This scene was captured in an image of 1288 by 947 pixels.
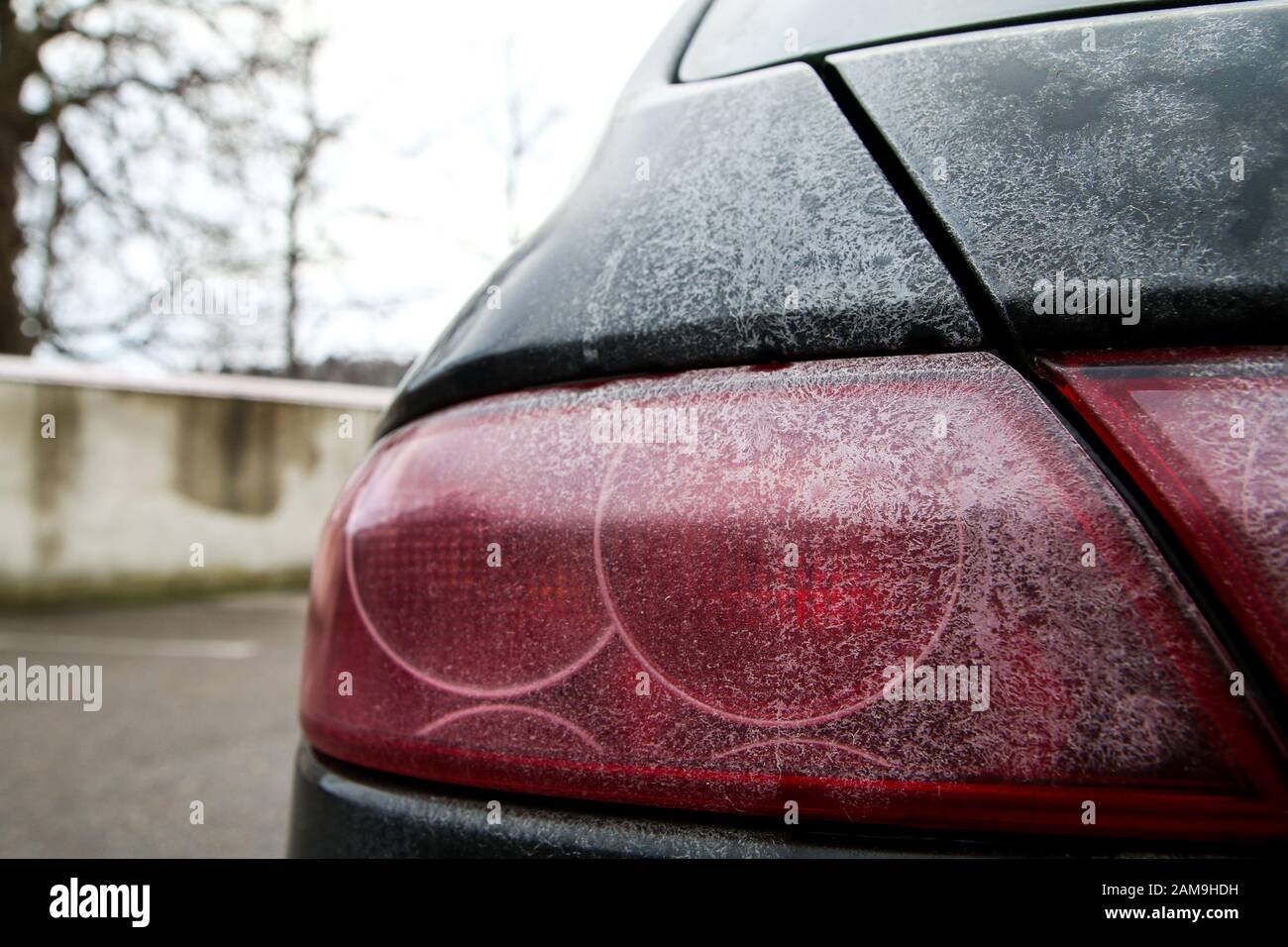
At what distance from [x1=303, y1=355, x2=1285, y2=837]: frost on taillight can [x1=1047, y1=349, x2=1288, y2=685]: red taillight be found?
3 cm

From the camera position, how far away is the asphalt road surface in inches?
109

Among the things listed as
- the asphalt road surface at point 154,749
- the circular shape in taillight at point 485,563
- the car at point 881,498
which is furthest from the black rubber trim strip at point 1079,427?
the asphalt road surface at point 154,749

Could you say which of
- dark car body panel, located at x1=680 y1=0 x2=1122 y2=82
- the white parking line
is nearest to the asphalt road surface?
the white parking line

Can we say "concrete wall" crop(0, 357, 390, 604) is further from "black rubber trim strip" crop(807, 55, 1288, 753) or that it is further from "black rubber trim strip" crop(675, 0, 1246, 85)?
"black rubber trim strip" crop(807, 55, 1288, 753)

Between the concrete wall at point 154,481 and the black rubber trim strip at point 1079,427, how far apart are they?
7296 mm

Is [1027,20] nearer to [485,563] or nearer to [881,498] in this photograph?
[881,498]

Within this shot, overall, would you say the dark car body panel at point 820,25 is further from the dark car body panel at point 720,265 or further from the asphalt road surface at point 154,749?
the asphalt road surface at point 154,749

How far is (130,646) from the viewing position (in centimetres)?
599

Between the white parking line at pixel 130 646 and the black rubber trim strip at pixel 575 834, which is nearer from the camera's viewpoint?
the black rubber trim strip at pixel 575 834

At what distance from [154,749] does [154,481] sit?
5332 mm

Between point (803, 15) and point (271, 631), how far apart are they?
263 inches

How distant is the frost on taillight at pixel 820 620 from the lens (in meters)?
0.57
